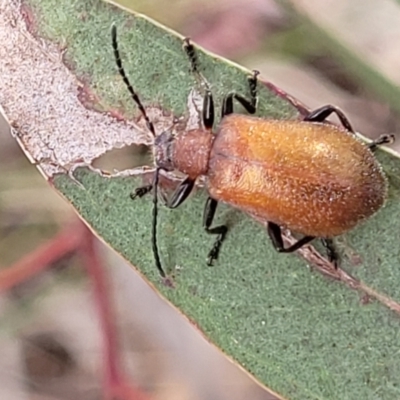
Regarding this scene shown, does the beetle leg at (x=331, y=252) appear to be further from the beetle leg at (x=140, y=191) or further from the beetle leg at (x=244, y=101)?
the beetle leg at (x=140, y=191)

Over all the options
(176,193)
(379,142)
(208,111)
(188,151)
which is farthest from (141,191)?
(379,142)

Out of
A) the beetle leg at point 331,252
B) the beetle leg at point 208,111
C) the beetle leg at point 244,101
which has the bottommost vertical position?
the beetle leg at point 331,252

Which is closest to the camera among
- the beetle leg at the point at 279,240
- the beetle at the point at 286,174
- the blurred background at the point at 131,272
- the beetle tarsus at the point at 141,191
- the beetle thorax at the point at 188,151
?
the beetle at the point at 286,174

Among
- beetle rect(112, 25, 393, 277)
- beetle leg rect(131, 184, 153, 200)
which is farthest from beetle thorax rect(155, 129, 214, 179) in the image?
beetle leg rect(131, 184, 153, 200)

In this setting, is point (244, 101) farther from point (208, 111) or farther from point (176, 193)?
point (176, 193)

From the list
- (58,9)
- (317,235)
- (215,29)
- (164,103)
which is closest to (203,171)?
(164,103)

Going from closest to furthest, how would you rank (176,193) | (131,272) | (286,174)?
(286,174) → (176,193) → (131,272)

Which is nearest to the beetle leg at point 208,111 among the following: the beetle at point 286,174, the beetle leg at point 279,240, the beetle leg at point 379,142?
the beetle at point 286,174
